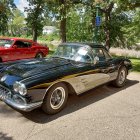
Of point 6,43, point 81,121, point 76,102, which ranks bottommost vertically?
point 81,121

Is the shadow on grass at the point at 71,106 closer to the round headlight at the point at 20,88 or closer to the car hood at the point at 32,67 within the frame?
the round headlight at the point at 20,88

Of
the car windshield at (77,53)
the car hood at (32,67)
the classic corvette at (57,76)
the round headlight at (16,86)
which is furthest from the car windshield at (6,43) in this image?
the round headlight at (16,86)

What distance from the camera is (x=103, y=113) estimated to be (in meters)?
5.00

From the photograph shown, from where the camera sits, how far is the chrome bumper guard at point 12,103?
13.7ft

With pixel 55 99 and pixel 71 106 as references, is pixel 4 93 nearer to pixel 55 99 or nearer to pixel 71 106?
pixel 55 99

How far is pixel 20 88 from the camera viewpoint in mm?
4238

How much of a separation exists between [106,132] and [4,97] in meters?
2.13

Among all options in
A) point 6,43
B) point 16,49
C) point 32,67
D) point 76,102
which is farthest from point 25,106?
point 6,43

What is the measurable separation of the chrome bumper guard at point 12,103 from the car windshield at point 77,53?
1.90 metres

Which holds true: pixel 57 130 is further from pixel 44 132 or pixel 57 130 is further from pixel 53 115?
pixel 53 115

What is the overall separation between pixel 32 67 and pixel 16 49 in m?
6.02

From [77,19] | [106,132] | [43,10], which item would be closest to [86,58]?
[106,132]

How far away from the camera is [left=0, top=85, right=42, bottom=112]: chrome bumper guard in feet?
13.7

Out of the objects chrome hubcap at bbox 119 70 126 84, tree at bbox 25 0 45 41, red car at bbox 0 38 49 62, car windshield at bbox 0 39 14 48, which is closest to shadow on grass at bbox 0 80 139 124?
chrome hubcap at bbox 119 70 126 84
